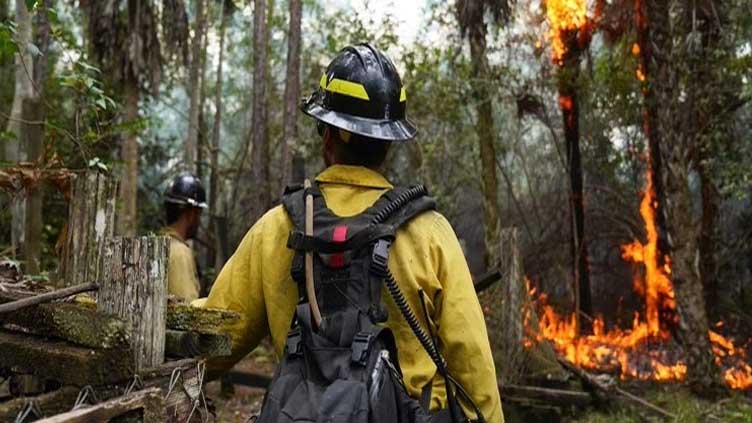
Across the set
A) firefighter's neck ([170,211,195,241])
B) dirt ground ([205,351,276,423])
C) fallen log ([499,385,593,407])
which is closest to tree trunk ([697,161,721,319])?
fallen log ([499,385,593,407])

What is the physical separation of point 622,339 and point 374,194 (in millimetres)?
11794

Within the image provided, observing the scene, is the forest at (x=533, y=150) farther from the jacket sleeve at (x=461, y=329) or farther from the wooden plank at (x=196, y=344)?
the jacket sleeve at (x=461, y=329)

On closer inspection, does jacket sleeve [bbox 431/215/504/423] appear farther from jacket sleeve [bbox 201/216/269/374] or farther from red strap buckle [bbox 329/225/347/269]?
jacket sleeve [bbox 201/216/269/374]

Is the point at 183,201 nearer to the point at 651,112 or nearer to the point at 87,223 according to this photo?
the point at 87,223

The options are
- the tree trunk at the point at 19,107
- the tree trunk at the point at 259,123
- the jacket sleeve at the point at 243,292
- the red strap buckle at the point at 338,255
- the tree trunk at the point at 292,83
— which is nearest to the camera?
the red strap buckle at the point at 338,255

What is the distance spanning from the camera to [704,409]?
26.6 feet

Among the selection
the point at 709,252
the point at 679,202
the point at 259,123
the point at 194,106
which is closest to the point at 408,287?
the point at 679,202

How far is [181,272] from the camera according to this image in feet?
14.8

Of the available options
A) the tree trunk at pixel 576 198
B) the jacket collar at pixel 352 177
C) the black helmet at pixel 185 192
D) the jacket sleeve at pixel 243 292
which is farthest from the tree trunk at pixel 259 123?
the jacket collar at pixel 352 177

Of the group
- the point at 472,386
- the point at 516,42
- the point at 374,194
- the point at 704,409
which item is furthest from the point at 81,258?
the point at 516,42

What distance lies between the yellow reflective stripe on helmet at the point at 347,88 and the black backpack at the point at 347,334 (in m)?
0.39

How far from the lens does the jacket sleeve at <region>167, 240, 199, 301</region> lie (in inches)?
176

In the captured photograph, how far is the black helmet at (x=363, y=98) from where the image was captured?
7.37 feet

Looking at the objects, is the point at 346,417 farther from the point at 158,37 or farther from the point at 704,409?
the point at 158,37
